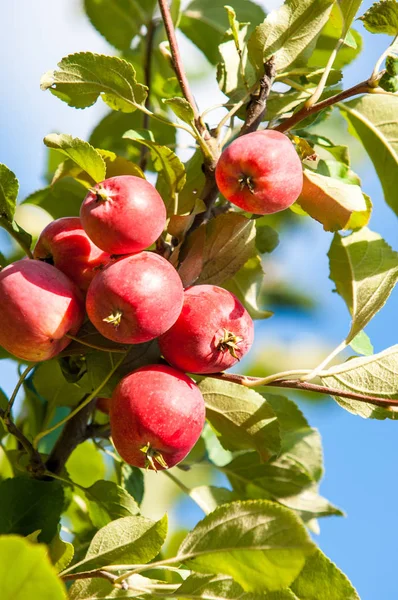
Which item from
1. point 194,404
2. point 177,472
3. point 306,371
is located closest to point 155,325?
point 194,404

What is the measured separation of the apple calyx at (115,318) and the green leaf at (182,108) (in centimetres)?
37

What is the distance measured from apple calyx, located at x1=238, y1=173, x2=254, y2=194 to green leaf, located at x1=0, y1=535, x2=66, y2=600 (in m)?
0.63

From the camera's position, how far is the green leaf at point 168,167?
1332mm

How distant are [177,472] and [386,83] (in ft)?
4.01

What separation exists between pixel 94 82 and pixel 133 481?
82 cm

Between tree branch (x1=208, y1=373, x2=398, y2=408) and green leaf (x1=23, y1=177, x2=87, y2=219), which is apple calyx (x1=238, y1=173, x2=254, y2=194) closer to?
tree branch (x1=208, y1=373, x2=398, y2=408)

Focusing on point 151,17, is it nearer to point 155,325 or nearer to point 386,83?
point 386,83

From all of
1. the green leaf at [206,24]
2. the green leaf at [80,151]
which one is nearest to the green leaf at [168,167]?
the green leaf at [80,151]

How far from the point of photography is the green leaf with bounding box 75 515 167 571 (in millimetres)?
1097

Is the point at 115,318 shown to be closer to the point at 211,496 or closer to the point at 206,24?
the point at 211,496

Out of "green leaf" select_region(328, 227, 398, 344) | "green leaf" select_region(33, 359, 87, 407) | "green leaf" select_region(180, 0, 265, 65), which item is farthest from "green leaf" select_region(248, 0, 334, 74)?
"green leaf" select_region(33, 359, 87, 407)

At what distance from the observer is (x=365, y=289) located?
1.45 metres

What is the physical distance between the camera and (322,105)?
1292 millimetres

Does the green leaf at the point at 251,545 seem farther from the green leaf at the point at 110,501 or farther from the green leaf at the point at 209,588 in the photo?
the green leaf at the point at 110,501
